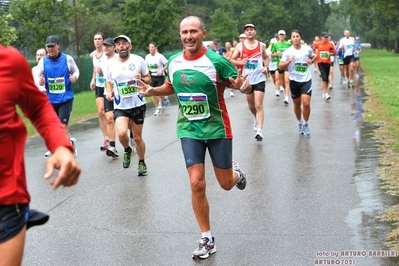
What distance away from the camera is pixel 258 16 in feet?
317

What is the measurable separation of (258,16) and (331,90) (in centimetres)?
7206

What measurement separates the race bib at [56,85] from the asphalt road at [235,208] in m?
1.18

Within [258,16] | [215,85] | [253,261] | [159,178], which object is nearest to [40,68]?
[159,178]

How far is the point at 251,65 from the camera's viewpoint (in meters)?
14.2

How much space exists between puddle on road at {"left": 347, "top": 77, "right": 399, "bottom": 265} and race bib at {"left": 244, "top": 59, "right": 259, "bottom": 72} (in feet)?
7.19

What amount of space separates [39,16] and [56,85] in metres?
18.8

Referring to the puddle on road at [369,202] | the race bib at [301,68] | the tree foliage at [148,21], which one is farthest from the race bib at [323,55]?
the tree foliage at [148,21]

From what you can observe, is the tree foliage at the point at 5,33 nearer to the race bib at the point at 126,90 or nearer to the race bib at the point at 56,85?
the race bib at the point at 56,85

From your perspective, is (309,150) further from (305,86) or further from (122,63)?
(122,63)

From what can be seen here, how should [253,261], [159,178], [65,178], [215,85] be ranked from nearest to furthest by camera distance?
[65,178] → [253,261] → [215,85] → [159,178]

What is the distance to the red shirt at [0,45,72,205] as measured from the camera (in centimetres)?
363

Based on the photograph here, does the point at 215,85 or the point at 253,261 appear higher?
the point at 215,85

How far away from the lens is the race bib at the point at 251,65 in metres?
14.1

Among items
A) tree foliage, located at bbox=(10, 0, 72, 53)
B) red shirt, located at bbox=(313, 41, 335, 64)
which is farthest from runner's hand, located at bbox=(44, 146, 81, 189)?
tree foliage, located at bbox=(10, 0, 72, 53)
